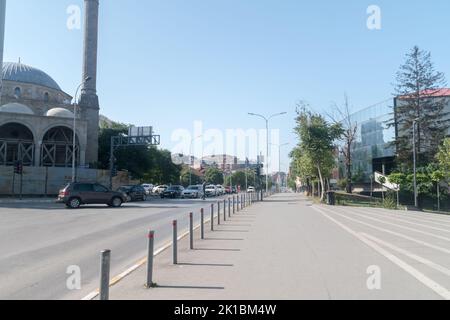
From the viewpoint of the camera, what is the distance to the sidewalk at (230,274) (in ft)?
20.5

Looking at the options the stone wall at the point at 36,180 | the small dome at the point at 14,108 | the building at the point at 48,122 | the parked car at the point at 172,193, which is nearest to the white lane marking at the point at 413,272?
the parked car at the point at 172,193

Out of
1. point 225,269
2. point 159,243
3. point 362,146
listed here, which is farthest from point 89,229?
point 362,146

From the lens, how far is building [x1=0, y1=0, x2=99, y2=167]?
5347 centimetres

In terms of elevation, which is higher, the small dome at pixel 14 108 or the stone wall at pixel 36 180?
the small dome at pixel 14 108

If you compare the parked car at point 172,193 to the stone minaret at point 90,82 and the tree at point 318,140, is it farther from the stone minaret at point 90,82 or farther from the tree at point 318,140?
the tree at point 318,140

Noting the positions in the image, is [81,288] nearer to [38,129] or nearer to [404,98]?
[38,129]

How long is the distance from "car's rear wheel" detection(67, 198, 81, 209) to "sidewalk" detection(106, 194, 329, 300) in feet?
61.2

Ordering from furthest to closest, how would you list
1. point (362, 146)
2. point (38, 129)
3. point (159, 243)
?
point (362, 146) < point (38, 129) < point (159, 243)

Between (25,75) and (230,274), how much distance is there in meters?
67.9

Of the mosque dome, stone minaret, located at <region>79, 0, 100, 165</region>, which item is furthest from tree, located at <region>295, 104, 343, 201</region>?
the mosque dome

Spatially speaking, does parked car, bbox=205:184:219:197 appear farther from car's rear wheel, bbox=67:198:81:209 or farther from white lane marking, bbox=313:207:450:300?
white lane marking, bbox=313:207:450:300
